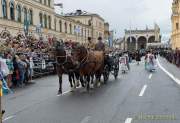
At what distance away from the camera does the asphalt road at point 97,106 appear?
10.7 metres

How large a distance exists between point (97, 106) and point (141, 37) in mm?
152350

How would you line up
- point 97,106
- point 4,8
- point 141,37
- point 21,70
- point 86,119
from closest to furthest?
point 86,119 < point 97,106 < point 21,70 < point 4,8 < point 141,37

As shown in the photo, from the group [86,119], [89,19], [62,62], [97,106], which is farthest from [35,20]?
[86,119]

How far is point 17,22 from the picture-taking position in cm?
5397

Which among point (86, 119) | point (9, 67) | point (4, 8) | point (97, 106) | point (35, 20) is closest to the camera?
point (86, 119)

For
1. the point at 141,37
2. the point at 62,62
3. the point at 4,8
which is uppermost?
the point at 4,8

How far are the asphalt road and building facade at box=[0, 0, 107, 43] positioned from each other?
81.4ft

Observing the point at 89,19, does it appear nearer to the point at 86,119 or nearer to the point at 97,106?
the point at 97,106

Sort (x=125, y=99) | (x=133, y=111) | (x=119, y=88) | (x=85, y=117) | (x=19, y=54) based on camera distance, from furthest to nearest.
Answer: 1. (x=19, y=54)
2. (x=119, y=88)
3. (x=125, y=99)
4. (x=133, y=111)
5. (x=85, y=117)

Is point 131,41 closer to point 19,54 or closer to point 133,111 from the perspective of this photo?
point 19,54

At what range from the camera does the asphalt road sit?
35.0 feet

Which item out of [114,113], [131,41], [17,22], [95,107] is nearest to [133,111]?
[114,113]

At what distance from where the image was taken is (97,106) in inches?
502

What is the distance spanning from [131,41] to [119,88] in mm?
140176
